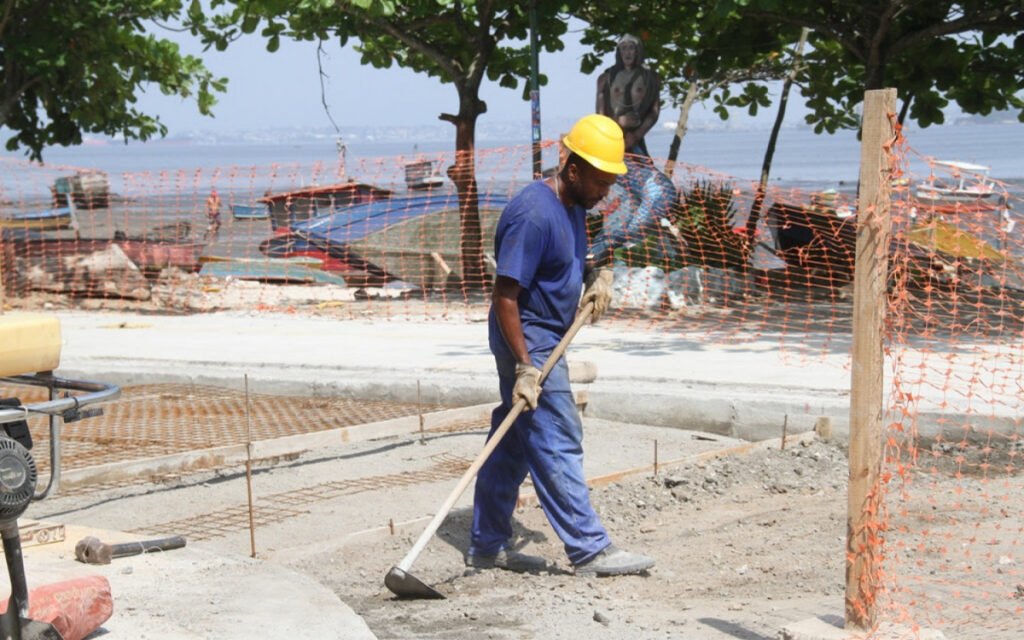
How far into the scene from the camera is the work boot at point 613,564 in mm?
5609

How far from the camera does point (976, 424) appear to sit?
7.66 metres

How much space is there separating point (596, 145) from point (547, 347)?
853mm

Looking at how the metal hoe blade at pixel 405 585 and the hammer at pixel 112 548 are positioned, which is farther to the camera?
the metal hoe blade at pixel 405 585

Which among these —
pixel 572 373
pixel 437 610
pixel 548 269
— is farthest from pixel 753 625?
pixel 572 373

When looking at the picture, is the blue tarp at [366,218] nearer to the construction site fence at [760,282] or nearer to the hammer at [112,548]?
the construction site fence at [760,282]

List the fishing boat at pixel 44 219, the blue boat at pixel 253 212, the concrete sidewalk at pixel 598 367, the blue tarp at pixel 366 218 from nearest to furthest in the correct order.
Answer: the concrete sidewalk at pixel 598 367, the blue tarp at pixel 366 218, the blue boat at pixel 253 212, the fishing boat at pixel 44 219

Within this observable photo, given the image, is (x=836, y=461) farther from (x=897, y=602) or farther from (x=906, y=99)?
(x=906, y=99)

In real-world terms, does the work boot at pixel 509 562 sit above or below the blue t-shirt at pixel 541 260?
below

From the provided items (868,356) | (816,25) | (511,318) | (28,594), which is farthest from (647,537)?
(816,25)

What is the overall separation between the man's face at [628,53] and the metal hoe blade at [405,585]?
9382mm

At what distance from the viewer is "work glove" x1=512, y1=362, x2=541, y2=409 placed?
548cm

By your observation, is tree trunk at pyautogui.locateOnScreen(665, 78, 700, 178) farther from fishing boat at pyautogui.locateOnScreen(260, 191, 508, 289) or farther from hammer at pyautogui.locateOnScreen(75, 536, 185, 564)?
hammer at pyautogui.locateOnScreen(75, 536, 185, 564)

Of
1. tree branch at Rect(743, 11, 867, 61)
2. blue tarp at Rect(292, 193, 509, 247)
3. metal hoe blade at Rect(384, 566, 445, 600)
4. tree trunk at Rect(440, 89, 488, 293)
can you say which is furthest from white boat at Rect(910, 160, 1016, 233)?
blue tarp at Rect(292, 193, 509, 247)

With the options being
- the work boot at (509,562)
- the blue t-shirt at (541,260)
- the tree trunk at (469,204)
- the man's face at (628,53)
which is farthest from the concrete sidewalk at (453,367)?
the man's face at (628,53)
